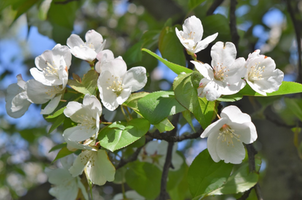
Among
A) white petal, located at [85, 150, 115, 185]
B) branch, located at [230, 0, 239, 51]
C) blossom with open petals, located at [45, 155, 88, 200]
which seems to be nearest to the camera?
white petal, located at [85, 150, 115, 185]

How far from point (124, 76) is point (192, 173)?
1.04 ft

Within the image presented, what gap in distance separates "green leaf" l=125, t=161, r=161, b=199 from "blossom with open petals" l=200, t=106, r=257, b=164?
0.44m

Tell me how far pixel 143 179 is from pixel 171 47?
1.59 feet

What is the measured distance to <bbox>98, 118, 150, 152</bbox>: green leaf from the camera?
0.62 metres

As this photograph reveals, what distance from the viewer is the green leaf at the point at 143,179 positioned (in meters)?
1.06

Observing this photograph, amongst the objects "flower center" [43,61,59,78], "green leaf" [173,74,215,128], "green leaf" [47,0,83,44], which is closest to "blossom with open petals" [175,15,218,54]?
"green leaf" [173,74,215,128]

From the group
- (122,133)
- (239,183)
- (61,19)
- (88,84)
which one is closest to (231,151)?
(239,183)

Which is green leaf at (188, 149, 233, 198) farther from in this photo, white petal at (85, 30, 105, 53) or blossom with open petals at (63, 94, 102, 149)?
white petal at (85, 30, 105, 53)

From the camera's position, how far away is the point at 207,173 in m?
0.78

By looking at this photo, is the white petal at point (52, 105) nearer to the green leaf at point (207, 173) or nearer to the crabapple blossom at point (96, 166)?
the crabapple blossom at point (96, 166)

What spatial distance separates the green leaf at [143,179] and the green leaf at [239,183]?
33 centimetres

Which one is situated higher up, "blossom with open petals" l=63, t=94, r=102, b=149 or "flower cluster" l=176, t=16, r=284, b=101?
"flower cluster" l=176, t=16, r=284, b=101

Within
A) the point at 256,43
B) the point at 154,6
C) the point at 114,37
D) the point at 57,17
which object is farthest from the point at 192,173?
the point at 114,37

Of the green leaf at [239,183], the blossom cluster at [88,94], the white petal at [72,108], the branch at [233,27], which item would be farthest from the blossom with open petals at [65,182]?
the branch at [233,27]
